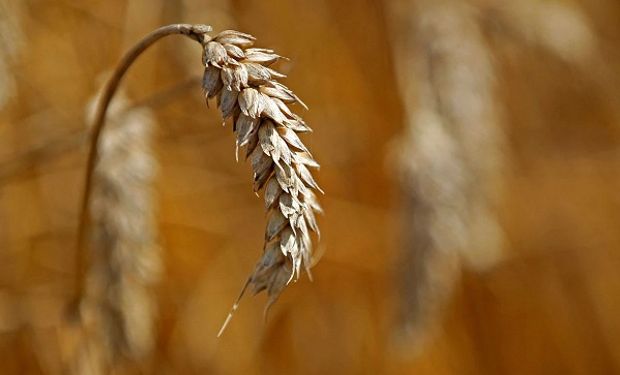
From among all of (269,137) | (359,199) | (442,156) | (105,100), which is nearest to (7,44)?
(105,100)

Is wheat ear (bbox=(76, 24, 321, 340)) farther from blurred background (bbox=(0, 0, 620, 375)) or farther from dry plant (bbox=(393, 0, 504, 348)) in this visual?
dry plant (bbox=(393, 0, 504, 348))

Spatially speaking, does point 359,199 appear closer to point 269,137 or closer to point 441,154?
point 441,154

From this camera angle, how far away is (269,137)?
679mm

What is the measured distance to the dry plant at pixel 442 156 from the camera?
1431 mm

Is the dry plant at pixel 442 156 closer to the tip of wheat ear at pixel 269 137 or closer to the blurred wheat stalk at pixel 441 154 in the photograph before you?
the blurred wheat stalk at pixel 441 154

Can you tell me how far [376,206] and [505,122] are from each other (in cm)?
48

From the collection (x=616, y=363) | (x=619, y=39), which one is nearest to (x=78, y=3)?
(x=616, y=363)

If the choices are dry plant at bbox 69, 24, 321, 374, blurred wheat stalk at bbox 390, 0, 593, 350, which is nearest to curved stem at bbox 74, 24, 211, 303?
dry plant at bbox 69, 24, 321, 374

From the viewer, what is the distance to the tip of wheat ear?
A: 673 mm

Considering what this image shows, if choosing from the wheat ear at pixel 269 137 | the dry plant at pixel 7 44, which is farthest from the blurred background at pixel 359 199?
the wheat ear at pixel 269 137

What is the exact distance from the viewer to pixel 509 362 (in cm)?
201

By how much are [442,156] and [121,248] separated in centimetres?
59

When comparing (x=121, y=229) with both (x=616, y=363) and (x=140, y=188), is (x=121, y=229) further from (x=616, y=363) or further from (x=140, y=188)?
(x=616, y=363)

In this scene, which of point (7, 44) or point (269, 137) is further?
point (7, 44)
